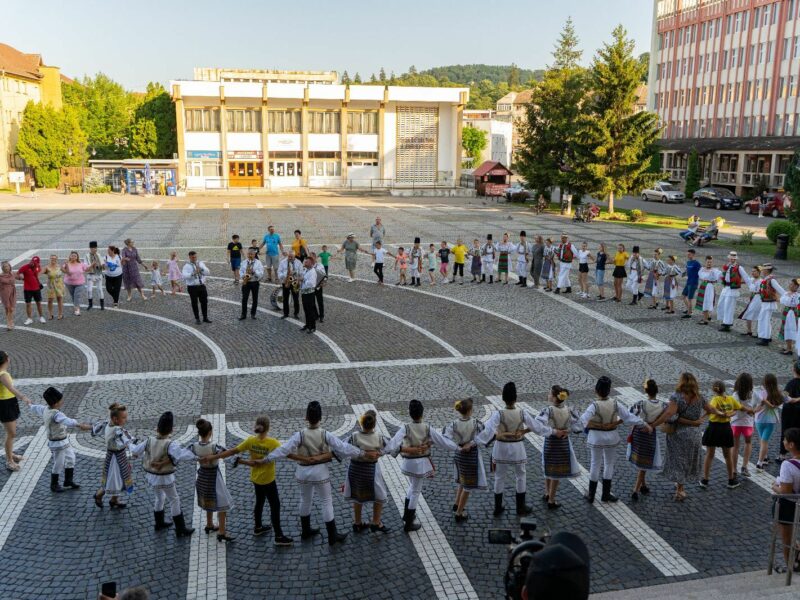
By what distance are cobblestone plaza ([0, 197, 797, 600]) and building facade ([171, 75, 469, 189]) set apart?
137 ft

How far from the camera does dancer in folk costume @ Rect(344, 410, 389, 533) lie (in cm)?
799

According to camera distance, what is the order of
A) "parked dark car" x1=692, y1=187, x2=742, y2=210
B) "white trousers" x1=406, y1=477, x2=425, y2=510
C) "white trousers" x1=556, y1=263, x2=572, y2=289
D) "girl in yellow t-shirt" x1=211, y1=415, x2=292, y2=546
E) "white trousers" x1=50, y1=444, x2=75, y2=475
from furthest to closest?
"parked dark car" x1=692, y1=187, x2=742, y2=210
"white trousers" x1=556, y1=263, x2=572, y2=289
"white trousers" x1=50, y1=444, x2=75, y2=475
"white trousers" x1=406, y1=477, x2=425, y2=510
"girl in yellow t-shirt" x1=211, y1=415, x2=292, y2=546

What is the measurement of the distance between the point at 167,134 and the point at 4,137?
1514 cm

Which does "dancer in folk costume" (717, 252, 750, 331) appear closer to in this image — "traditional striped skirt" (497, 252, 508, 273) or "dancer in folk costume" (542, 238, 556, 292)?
"dancer in folk costume" (542, 238, 556, 292)

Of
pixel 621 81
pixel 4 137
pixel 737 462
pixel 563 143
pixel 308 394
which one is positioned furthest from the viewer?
pixel 4 137

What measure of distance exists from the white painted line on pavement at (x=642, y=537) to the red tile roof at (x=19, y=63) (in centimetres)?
7525

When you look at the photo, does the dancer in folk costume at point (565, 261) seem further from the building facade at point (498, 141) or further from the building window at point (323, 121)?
the building facade at point (498, 141)

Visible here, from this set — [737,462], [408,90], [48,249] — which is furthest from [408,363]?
[408,90]

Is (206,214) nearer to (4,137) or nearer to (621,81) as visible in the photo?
(621,81)

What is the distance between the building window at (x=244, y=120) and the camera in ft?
220

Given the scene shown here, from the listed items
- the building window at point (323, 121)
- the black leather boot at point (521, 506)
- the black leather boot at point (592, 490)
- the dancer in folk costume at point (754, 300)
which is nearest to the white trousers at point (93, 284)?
the black leather boot at point (521, 506)

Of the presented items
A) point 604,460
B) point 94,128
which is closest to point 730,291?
point 604,460

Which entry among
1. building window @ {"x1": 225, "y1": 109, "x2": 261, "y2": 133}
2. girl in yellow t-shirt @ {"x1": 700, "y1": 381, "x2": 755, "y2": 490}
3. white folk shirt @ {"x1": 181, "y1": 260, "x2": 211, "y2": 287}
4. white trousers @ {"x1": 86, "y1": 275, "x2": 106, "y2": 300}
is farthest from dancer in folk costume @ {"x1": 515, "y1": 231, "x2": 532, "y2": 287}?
building window @ {"x1": 225, "y1": 109, "x2": 261, "y2": 133}

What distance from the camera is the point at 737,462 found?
9.95m
